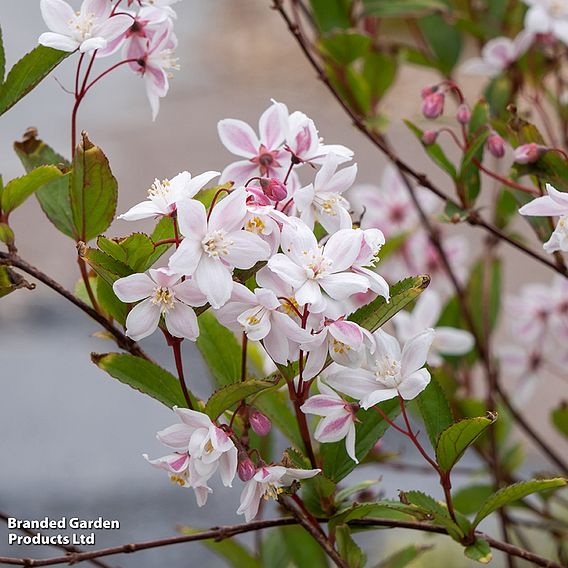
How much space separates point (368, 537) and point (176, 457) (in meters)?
1.05

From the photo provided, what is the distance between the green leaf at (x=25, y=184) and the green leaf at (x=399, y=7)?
1.51ft

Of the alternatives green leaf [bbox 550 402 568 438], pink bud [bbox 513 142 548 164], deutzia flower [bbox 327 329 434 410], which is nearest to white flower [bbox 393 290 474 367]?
green leaf [bbox 550 402 568 438]

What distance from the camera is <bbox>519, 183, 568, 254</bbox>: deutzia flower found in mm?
464

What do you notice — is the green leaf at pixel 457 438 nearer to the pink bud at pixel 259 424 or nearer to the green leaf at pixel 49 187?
the pink bud at pixel 259 424

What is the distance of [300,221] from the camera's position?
41cm

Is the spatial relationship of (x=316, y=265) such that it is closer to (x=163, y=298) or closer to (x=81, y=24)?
(x=163, y=298)

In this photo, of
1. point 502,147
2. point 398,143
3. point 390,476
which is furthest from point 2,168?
point 502,147

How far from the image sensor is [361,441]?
0.51 meters

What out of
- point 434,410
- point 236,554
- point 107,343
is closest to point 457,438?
point 434,410

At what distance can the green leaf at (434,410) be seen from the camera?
0.48 meters

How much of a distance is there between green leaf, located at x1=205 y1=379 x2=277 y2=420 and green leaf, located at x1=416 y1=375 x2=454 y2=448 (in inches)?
3.8

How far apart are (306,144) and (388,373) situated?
117 millimetres

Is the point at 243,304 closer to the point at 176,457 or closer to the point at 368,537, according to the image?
the point at 176,457

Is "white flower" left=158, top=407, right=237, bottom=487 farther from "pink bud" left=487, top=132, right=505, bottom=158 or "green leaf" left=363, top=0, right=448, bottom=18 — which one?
"green leaf" left=363, top=0, right=448, bottom=18
